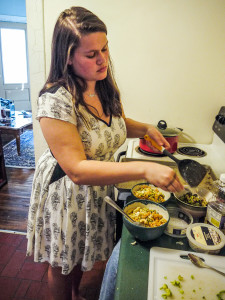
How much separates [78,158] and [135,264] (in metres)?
0.41

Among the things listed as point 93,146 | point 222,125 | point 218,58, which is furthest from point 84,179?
point 218,58

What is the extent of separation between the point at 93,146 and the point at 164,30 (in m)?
1.14

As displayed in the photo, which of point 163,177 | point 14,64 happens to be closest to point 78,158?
point 163,177

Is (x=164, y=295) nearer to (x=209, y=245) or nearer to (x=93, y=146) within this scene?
(x=209, y=245)

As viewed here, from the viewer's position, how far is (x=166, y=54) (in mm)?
1725

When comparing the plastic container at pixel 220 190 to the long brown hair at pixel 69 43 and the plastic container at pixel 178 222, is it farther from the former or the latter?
the long brown hair at pixel 69 43

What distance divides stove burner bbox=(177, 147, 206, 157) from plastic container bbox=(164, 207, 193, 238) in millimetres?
709

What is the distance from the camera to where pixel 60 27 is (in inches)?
37.6

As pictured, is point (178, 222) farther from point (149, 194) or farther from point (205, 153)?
point (205, 153)

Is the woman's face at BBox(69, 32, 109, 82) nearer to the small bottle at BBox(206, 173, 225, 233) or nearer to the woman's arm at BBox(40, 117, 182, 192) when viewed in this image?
the woman's arm at BBox(40, 117, 182, 192)

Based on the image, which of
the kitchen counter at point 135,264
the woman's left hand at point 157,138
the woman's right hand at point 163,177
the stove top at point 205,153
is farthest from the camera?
the stove top at point 205,153

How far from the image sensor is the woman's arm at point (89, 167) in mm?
824

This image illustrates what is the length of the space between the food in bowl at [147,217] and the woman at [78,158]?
0.17 meters

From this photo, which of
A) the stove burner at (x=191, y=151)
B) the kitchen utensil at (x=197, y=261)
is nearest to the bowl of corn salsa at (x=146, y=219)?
the kitchen utensil at (x=197, y=261)
